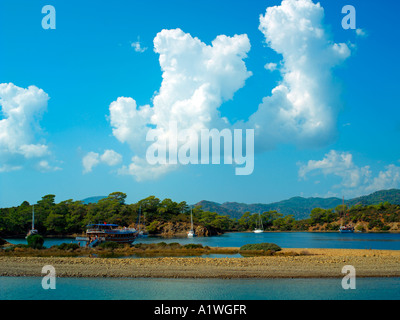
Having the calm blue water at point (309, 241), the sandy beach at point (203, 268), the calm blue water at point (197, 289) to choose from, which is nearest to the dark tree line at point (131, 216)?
the calm blue water at point (309, 241)

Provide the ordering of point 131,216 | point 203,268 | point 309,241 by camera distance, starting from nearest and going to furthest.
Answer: point 203,268 → point 309,241 → point 131,216

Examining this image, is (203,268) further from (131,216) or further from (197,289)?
(131,216)

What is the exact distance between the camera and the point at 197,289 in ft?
77.5

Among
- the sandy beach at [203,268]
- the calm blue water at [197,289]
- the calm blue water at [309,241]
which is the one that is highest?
the calm blue water at [197,289]

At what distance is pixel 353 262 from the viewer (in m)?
35.4

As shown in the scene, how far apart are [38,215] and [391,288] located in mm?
123770

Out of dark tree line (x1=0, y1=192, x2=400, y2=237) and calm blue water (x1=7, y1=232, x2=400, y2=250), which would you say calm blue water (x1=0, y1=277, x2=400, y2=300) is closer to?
calm blue water (x1=7, y1=232, x2=400, y2=250)

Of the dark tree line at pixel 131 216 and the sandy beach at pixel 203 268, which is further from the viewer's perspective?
the dark tree line at pixel 131 216

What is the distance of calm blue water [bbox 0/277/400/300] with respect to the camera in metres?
21.7

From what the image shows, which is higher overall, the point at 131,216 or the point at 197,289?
the point at 197,289

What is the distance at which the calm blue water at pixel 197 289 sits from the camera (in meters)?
21.7

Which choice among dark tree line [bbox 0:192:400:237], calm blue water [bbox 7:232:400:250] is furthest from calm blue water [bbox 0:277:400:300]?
dark tree line [bbox 0:192:400:237]

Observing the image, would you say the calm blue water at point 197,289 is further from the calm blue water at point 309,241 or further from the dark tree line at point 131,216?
the dark tree line at point 131,216

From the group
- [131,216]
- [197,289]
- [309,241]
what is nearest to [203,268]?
[197,289]
